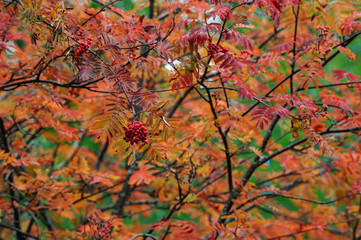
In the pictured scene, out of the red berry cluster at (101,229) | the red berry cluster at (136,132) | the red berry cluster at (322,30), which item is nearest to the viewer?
the red berry cluster at (136,132)

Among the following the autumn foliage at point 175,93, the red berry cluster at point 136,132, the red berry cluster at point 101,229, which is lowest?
the red berry cluster at point 101,229

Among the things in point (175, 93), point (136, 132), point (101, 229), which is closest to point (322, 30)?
point (175, 93)

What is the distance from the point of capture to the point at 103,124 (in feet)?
4.50

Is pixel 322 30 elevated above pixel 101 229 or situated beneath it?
elevated above

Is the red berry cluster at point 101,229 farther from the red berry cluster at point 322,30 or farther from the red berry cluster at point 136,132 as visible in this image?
the red berry cluster at point 322,30

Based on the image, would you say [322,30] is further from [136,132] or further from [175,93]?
[136,132]

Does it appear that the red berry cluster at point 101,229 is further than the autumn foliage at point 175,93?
Yes

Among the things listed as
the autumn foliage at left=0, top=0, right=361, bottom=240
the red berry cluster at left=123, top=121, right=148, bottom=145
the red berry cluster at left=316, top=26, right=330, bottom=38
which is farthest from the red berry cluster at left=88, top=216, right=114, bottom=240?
the red berry cluster at left=316, top=26, right=330, bottom=38

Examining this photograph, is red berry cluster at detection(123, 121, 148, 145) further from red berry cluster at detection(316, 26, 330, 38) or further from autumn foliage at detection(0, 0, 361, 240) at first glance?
red berry cluster at detection(316, 26, 330, 38)

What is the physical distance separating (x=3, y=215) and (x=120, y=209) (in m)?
1.25

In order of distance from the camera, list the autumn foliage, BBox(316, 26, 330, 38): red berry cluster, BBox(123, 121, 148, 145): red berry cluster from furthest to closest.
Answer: BBox(316, 26, 330, 38): red berry cluster
the autumn foliage
BBox(123, 121, 148, 145): red berry cluster

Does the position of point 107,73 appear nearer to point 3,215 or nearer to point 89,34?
point 89,34

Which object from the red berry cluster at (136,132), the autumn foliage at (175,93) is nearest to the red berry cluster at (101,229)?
the autumn foliage at (175,93)

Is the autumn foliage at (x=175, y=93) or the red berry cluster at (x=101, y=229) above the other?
the autumn foliage at (x=175, y=93)
